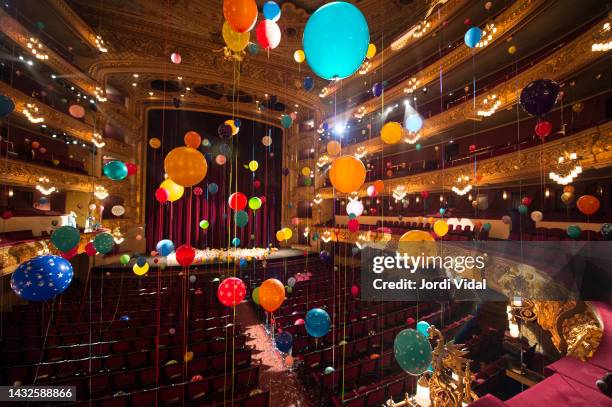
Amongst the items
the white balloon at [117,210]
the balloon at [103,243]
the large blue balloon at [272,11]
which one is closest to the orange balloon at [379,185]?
the large blue balloon at [272,11]

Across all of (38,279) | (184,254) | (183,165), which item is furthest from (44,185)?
(183,165)

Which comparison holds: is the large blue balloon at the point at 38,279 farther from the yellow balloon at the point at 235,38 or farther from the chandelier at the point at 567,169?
the chandelier at the point at 567,169

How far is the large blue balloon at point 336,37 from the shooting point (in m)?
2.61

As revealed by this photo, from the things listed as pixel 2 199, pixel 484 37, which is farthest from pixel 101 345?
pixel 484 37

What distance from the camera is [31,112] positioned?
8.77 meters

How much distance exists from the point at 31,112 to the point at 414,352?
12.8m

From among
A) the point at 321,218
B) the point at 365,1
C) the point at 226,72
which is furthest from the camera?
the point at 321,218

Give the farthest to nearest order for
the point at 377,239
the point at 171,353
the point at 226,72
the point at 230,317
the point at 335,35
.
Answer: the point at 226,72
the point at 377,239
the point at 230,317
the point at 171,353
the point at 335,35

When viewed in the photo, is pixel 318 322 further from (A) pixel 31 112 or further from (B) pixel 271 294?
(A) pixel 31 112

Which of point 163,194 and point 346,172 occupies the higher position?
point 346,172

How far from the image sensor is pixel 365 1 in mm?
10969

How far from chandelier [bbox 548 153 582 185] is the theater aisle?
289 inches

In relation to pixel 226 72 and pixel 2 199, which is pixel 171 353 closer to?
pixel 2 199

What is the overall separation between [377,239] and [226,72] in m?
11.5
